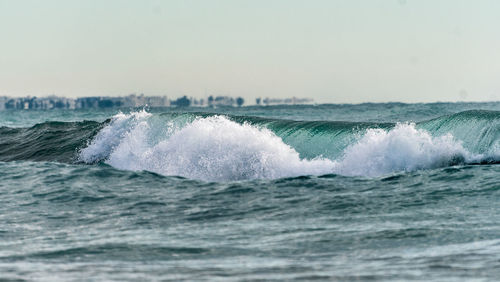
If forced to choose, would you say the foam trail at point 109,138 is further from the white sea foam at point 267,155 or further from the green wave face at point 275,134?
the white sea foam at point 267,155

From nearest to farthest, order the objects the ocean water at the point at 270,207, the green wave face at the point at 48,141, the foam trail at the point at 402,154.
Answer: the ocean water at the point at 270,207 → the foam trail at the point at 402,154 → the green wave face at the point at 48,141

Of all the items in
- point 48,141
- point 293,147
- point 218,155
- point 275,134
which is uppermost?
point 275,134

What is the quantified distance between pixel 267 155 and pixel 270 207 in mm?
6322

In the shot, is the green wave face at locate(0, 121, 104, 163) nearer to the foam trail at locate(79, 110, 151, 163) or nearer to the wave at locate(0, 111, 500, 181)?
the foam trail at locate(79, 110, 151, 163)

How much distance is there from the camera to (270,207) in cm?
1262

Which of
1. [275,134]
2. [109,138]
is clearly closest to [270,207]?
[275,134]

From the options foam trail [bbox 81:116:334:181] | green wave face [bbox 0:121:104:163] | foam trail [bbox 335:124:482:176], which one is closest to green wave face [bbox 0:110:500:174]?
green wave face [bbox 0:121:104:163]

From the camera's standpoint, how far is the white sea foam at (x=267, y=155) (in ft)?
58.2

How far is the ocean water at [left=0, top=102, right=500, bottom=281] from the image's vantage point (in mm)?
8703

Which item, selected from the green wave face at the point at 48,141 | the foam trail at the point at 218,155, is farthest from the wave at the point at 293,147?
the green wave face at the point at 48,141

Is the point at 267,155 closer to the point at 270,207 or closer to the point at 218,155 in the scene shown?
the point at 218,155

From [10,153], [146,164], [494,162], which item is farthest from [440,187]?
[10,153]

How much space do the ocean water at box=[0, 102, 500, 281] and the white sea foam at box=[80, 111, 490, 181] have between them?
44 mm

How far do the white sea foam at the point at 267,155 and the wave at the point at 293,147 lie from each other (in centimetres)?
2
